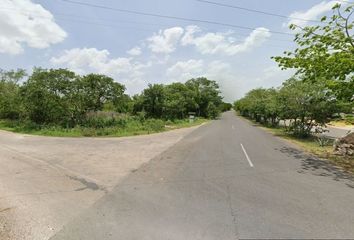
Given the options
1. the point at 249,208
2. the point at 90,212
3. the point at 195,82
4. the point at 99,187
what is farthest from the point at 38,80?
the point at 195,82

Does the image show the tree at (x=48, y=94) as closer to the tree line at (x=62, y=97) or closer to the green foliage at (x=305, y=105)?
the tree line at (x=62, y=97)

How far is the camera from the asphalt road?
4.07 m

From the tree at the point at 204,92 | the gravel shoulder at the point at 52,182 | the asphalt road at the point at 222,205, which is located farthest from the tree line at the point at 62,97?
the tree at the point at 204,92

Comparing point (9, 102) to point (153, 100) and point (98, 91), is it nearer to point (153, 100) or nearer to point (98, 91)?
point (98, 91)

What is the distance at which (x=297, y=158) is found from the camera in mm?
10703

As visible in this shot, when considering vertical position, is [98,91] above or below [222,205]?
above

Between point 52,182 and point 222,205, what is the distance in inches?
200

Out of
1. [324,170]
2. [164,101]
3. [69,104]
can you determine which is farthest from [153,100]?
[324,170]

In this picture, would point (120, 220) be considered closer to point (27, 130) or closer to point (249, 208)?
point (249, 208)

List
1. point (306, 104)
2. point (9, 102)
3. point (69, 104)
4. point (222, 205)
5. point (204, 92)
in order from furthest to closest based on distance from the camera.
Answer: point (204, 92), point (9, 102), point (69, 104), point (306, 104), point (222, 205)

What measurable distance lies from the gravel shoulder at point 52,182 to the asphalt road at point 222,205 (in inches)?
17.7

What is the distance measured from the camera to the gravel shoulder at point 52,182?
179 inches

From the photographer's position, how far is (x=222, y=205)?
5172 mm

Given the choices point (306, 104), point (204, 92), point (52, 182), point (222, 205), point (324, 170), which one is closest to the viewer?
point (222, 205)
